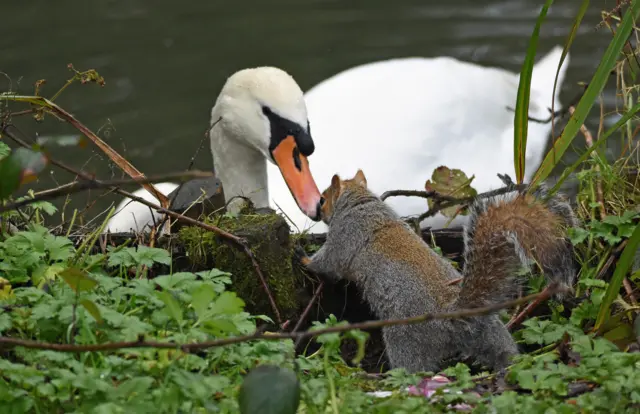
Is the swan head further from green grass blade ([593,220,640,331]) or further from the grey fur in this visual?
green grass blade ([593,220,640,331])

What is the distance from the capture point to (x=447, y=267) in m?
3.75

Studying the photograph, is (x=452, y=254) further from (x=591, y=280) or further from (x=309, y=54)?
(x=309, y=54)

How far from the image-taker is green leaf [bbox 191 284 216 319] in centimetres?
246

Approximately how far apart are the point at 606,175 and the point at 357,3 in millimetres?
6479

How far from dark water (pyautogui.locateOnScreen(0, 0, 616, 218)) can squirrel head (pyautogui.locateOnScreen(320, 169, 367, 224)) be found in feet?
12.7

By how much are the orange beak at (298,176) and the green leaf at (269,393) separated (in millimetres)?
2193

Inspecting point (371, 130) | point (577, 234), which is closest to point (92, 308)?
point (577, 234)

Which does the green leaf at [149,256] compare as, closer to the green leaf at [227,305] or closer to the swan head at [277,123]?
the green leaf at [227,305]

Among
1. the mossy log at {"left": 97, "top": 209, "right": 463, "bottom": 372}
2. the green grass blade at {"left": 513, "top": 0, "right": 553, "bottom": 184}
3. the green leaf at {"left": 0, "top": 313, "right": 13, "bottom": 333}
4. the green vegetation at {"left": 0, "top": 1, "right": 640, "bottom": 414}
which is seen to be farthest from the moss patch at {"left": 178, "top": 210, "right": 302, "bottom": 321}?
the green leaf at {"left": 0, "top": 313, "right": 13, "bottom": 333}

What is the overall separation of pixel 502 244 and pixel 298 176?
1455 mm

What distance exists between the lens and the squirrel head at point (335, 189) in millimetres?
4184

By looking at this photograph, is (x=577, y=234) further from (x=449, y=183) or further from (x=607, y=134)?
(x=449, y=183)

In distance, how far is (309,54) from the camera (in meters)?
9.30

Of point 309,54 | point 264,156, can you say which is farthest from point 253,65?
point 264,156
